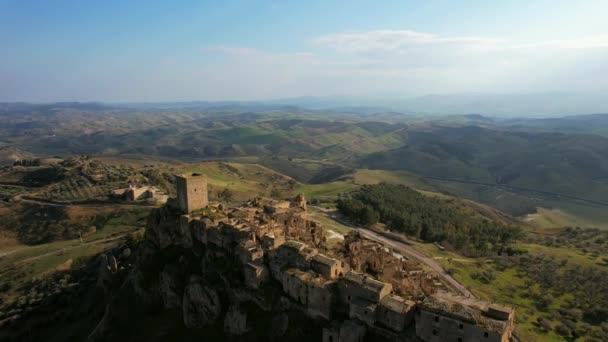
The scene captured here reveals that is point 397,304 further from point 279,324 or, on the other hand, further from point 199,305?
point 199,305

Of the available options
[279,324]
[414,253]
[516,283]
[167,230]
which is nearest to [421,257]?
[414,253]

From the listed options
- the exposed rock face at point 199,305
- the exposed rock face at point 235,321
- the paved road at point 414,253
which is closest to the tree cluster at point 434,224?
the paved road at point 414,253

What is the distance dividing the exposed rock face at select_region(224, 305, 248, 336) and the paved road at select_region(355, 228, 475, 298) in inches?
1517

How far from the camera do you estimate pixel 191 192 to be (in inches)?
2314

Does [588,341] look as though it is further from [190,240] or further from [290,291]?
[190,240]

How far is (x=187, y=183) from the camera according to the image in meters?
57.6

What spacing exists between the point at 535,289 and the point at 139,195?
385 ft

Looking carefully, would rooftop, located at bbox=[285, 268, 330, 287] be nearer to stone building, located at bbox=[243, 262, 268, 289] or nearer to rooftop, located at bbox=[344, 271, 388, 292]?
rooftop, located at bbox=[344, 271, 388, 292]

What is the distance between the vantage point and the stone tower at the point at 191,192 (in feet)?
191

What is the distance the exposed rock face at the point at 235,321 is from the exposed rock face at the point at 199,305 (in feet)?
8.46

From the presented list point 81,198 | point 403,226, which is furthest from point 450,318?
point 81,198

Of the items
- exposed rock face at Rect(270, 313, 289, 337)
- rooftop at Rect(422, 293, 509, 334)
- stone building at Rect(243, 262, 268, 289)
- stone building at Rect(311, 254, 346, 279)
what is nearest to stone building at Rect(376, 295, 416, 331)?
rooftop at Rect(422, 293, 509, 334)

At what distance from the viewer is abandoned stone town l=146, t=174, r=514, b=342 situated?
31406 millimetres

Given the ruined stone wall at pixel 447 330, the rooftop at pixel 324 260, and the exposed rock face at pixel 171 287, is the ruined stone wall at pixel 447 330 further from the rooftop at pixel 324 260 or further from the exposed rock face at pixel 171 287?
the exposed rock face at pixel 171 287
